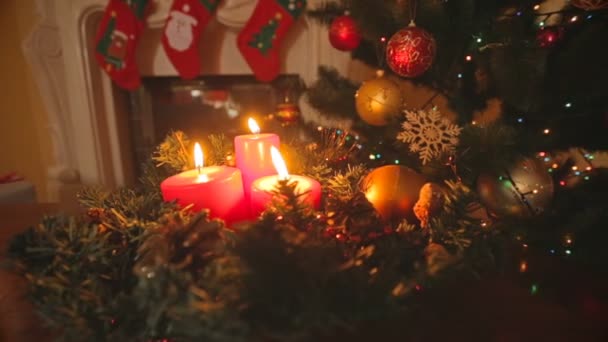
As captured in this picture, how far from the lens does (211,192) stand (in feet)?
1.55

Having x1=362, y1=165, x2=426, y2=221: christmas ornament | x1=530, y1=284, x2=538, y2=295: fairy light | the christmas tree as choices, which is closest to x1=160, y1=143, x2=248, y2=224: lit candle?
the christmas tree

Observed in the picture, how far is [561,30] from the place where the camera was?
2.29ft

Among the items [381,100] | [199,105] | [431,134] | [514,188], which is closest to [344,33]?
[381,100]

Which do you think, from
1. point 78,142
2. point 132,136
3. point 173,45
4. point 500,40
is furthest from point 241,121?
point 500,40

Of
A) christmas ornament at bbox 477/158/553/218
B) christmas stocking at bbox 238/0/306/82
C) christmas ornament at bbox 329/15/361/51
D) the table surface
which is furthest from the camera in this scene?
christmas stocking at bbox 238/0/306/82

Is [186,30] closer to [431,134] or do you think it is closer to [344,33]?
[344,33]

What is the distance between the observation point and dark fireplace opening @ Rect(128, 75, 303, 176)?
1608 mm

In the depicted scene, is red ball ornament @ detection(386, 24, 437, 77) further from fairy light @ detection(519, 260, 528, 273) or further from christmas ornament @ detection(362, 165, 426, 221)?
fairy light @ detection(519, 260, 528, 273)

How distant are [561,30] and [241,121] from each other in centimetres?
124

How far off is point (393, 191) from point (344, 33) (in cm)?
56

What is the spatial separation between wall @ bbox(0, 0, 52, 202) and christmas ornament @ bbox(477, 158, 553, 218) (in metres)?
1.89

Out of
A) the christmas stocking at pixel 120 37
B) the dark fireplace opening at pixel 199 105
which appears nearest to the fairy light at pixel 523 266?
the dark fireplace opening at pixel 199 105

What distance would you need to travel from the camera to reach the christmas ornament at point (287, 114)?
1115mm

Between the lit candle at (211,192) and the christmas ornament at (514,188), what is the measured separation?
0.43m
